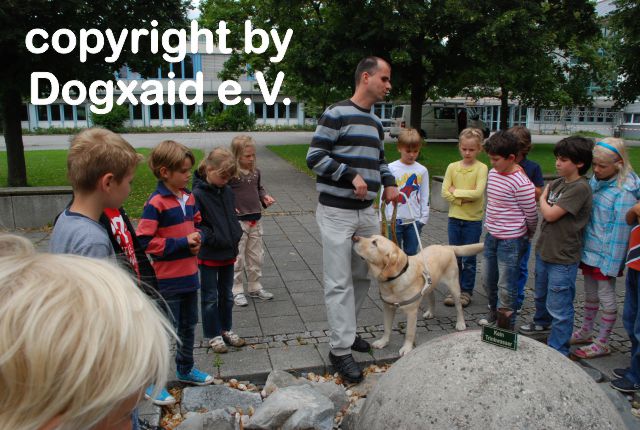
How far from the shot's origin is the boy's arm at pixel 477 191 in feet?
18.9

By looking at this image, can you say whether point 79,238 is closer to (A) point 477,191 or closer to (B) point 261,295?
(B) point 261,295

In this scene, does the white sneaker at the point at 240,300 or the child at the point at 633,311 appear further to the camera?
the white sneaker at the point at 240,300

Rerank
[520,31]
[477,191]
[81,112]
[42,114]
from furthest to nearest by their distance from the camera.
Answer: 1. [81,112]
2. [42,114]
3. [520,31]
4. [477,191]

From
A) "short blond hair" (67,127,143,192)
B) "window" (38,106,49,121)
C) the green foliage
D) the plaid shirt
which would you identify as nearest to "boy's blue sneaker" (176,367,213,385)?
"short blond hair" (67,127,143,192)

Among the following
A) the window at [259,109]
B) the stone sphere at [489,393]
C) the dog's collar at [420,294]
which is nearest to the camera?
the stone sphere at [489,393]

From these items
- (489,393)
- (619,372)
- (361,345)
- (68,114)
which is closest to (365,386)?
(361,345)

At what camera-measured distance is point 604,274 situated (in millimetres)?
4477

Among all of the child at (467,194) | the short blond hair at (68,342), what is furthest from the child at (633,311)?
the short blond hair at (68,342)

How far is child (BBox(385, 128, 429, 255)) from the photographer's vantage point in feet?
19.5

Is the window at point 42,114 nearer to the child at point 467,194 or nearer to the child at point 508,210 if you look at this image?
the child at point 467,194

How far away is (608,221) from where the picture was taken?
4.47 meters

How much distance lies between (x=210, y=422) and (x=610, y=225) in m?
3.64

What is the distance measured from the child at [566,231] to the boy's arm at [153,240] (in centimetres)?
311

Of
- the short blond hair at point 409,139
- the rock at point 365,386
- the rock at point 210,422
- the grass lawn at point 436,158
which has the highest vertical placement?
the short blond hair at point 409,139
